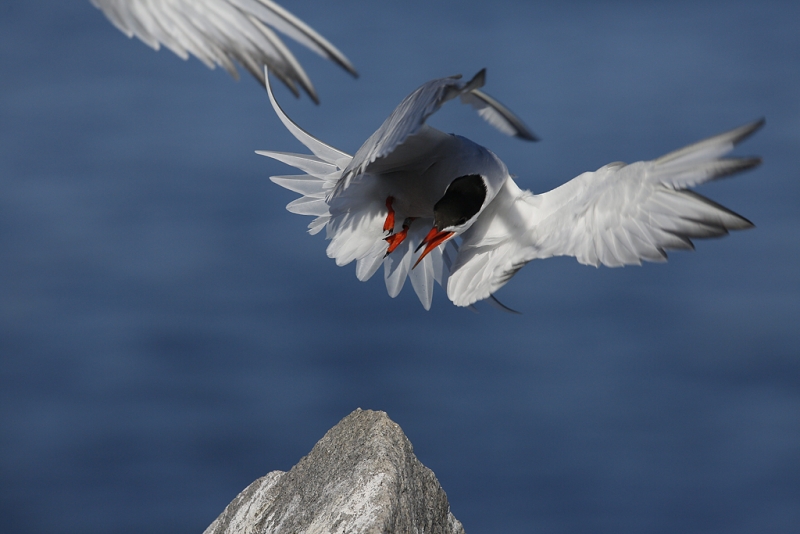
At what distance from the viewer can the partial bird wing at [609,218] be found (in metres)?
3.33

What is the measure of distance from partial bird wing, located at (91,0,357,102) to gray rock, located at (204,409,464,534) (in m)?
1.64

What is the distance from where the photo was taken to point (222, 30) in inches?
95.6

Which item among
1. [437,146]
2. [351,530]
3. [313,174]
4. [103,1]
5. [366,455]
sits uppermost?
[313,174]

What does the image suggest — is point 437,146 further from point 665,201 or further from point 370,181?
point 665,201

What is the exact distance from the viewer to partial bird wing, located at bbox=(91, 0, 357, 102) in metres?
2.36

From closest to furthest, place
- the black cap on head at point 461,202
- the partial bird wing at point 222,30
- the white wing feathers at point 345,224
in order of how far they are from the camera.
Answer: the partial bird wing at point 222,30, the black cap on head at point 461,202, the white wing feathers at point 345,224

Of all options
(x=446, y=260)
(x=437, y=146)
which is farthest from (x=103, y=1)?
(x=446, y=260)

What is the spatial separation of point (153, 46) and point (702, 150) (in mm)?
1956

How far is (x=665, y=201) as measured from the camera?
3479mm

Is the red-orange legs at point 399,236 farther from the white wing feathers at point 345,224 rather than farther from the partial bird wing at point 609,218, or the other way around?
the partial bird wing at point 609,218

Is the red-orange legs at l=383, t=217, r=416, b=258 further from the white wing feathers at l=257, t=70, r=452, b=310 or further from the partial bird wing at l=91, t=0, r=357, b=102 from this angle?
the partial bird wing at l=91, t=0, r=357, b=102

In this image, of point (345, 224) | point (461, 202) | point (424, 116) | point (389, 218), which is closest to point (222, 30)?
point (424, 116)

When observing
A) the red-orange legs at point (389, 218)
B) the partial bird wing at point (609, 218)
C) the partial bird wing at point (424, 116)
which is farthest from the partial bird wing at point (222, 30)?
the red-orange legs at point (389, 218)

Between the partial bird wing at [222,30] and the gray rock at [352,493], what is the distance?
164 cm
